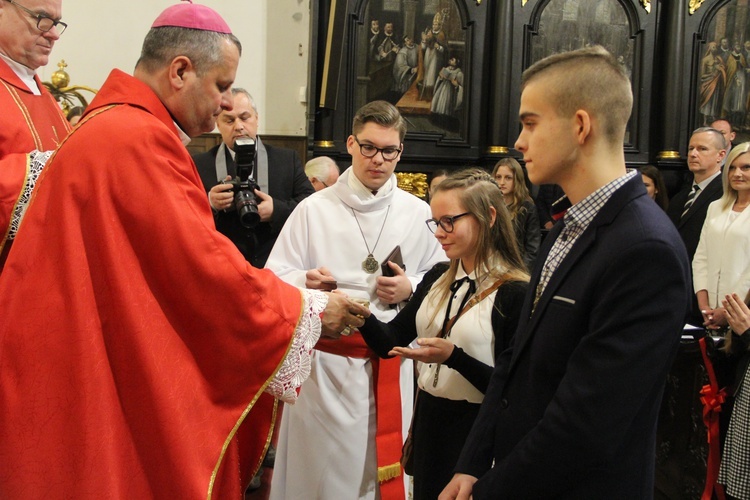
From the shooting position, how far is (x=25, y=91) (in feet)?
9.02

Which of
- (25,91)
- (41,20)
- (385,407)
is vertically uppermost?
(41,20)

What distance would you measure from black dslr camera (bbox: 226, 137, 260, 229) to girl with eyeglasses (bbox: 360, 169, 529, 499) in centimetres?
90

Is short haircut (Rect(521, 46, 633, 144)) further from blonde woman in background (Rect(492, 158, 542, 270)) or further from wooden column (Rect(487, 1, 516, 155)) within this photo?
wooden column (Rect(487, 1, 516, 155))

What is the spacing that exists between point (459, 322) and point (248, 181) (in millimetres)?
1454

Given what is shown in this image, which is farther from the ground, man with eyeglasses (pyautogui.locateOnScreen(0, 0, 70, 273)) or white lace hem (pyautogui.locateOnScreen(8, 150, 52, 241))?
man with eyeglasses (pyautogui.locateOnScreen(0, 0, 70, 273))

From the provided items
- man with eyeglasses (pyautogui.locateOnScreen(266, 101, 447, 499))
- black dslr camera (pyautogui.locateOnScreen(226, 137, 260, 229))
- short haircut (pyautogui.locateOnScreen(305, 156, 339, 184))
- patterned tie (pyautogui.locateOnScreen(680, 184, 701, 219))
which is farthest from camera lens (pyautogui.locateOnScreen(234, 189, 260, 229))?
patterned tie (pyautogui.locateOnScreen(680, 184, 701, 219))

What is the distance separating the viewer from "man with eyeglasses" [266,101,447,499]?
121 inches

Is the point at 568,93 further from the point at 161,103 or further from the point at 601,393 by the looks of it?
the point at 161,103

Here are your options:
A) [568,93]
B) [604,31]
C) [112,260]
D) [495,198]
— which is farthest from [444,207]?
[604,31]

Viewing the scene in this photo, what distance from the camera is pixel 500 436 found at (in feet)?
5.76

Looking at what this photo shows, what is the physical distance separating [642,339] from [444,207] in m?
1.23

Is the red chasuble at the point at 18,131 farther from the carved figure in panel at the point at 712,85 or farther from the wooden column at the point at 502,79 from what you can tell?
the carved figure in panel at the point at 712,85

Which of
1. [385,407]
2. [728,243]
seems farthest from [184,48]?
[728,243]

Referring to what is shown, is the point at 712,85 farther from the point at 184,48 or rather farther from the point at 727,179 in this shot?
the point at 184,48
